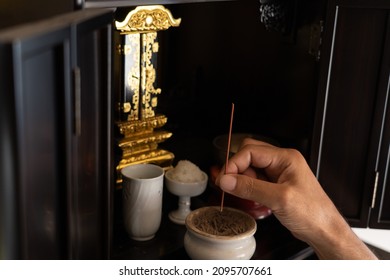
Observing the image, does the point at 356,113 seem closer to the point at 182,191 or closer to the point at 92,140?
the point at 182,191

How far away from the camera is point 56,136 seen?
2.58ft

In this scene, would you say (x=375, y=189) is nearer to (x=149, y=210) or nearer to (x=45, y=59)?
→ (x=149, y=210)

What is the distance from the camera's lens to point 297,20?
1.51 m

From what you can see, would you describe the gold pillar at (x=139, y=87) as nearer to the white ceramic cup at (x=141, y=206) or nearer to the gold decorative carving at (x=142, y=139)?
the gold decorative carving at (x=142, y=139)

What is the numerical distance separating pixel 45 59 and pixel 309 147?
85cm

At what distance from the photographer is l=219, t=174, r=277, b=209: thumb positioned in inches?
42.1

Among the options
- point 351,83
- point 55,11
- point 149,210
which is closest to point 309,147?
point 351,83

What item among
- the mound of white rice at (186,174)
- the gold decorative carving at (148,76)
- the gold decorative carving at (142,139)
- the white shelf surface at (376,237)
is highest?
the gold decorative carving at (148,76)

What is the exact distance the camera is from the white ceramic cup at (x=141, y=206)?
1.22m

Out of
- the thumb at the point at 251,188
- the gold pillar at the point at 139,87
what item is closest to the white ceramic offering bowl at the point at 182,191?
the gold pillar at the point at 139,87

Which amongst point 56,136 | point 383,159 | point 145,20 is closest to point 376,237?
point 383,159

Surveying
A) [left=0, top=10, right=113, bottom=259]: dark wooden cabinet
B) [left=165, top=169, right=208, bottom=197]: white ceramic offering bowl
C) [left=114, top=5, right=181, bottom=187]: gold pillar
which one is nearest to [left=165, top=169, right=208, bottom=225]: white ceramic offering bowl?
[left=165, top=169, right=208, bottom=197]: white ceramic offering bowl

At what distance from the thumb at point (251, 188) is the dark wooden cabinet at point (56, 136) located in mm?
225

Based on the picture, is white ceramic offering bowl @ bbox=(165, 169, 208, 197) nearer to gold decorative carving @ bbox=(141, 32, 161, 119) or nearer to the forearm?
gold decorative carving @ bbox=(141, 32, 161, 119)
